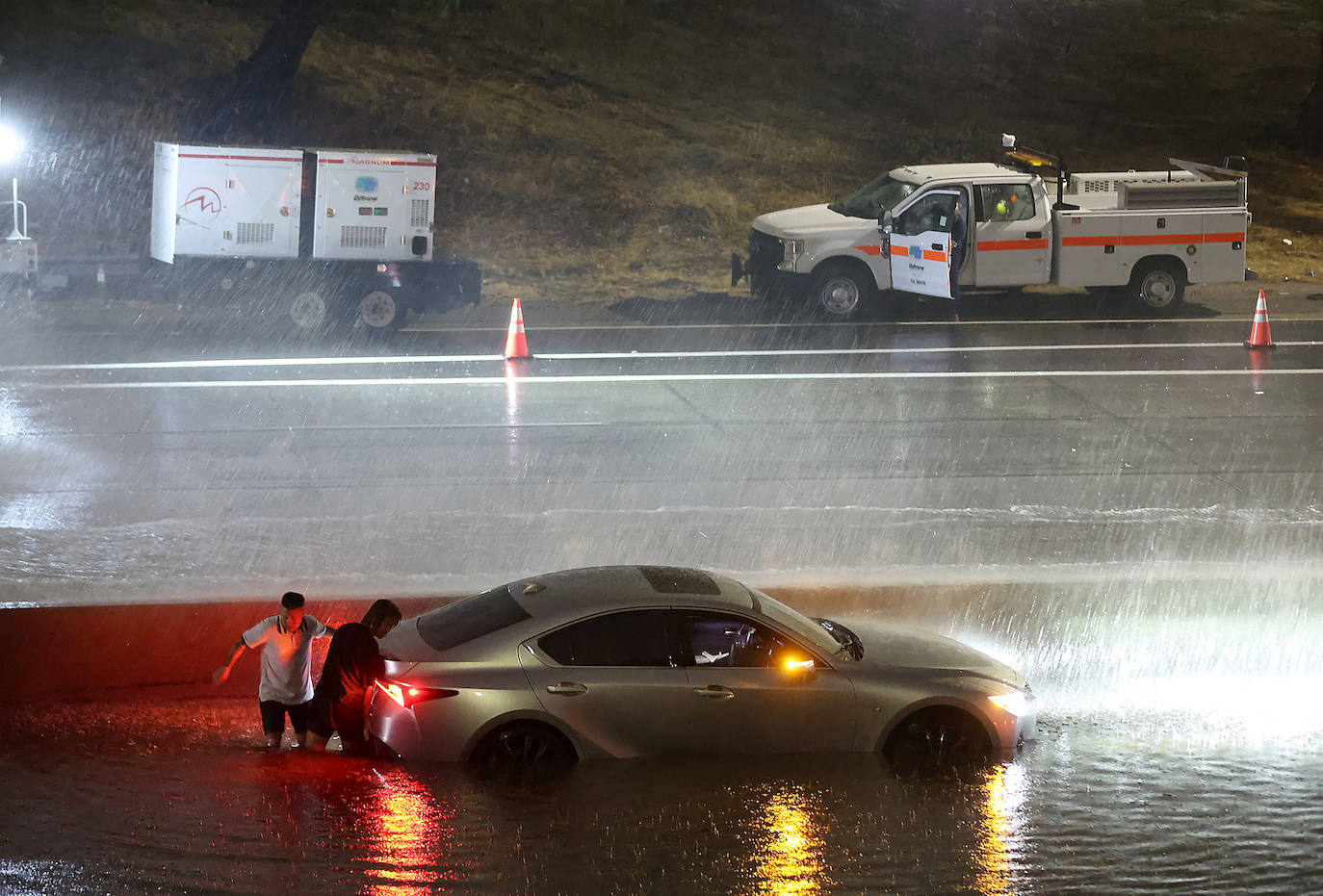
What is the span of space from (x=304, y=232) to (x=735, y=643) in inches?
537

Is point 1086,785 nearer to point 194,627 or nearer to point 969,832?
point 969,832

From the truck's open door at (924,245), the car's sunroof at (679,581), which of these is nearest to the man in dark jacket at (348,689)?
the car's sunroof at (679,581)

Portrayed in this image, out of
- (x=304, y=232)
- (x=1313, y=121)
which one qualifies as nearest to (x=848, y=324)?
(x=304, y=232)

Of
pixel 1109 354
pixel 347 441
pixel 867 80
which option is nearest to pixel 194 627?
pixel 347 441

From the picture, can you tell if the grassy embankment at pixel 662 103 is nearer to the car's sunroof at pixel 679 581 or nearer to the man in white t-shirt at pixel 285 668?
the car's sunroof at pixel 679 581

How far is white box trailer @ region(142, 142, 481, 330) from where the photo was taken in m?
19.2

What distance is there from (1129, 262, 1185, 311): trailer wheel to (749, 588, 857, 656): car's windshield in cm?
1582

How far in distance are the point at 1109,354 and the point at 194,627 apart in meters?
13.6

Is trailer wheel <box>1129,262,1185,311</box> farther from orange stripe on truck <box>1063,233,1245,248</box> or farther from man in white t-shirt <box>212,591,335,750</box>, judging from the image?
man in white t-shirt <box>212,591,335,750</box>

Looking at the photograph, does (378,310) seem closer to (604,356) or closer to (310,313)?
(310,313)

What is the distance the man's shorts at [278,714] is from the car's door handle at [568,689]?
1.32 meters

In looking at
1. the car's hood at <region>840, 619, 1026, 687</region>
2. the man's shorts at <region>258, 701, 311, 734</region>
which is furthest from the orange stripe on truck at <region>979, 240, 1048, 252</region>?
the man's shorts at <region>258, 701, 311, 734</region>

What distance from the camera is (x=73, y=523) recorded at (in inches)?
423

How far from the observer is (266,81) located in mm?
27141
